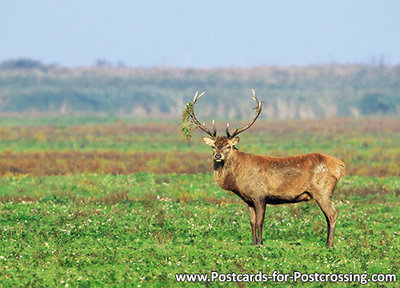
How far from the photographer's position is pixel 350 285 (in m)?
14.1

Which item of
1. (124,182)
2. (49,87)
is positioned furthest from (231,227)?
(49,87)

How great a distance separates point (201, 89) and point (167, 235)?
115830 mm

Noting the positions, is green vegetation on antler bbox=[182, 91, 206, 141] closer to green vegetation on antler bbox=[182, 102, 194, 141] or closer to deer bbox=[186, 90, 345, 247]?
green vegetation on antler bbox=[182, 102, 194, 141]

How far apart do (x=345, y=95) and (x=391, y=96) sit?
870cm

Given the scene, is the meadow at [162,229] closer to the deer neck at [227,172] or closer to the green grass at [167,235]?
the green grass at [167,235]

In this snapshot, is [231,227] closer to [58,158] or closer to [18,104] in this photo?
[58,158]

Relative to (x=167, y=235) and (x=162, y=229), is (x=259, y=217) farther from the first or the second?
(x=162, y=229)

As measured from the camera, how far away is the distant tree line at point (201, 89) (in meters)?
125

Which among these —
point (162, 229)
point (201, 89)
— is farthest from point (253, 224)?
point (201, 89)

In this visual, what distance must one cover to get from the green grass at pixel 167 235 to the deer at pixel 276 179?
1.04 m

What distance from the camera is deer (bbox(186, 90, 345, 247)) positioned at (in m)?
17.8

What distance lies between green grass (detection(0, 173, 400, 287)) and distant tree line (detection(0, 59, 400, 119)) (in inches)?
3746

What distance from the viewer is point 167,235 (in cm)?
1862

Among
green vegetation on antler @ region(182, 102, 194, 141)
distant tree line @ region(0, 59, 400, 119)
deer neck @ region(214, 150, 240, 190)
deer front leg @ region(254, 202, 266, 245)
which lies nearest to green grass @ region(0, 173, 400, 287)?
deer front leg @ region(254, 202, 266, 245)
